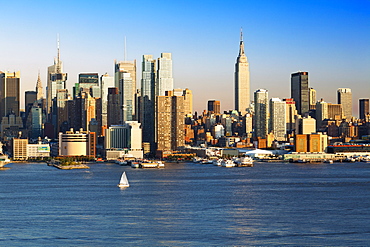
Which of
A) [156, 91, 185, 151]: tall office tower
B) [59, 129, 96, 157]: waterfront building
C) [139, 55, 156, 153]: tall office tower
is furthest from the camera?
[139, 55, 156, 153]: tall office tower

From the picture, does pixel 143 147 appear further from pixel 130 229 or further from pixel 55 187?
pixel 130 229

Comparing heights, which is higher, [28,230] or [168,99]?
[168,99]

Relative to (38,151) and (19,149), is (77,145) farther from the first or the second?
(19,149)

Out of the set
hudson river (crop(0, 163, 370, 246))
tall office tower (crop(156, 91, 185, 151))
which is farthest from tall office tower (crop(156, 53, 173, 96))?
hudson river (crop(0, 163, 370, 246))

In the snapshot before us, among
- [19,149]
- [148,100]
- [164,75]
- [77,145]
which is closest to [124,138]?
[77,145]

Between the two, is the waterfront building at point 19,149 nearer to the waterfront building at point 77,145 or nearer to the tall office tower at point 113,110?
the waterfront building at point 77,145

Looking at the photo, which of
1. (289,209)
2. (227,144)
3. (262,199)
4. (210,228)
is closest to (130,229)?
(210,228)

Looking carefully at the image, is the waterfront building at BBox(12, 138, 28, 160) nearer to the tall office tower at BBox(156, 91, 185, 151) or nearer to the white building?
the white building
